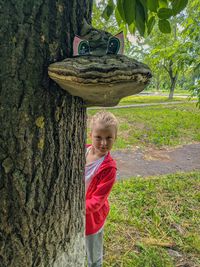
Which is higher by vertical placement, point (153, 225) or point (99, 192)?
point (99, 192)

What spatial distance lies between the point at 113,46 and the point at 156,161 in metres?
4.80

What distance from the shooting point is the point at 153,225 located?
2.85 metres

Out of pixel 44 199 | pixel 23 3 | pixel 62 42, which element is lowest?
pixel 44 199

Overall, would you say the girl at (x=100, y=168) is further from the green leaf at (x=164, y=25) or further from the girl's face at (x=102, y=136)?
the green leaf at (x=164, y=25)

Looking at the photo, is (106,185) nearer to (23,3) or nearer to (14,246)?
(14,246)

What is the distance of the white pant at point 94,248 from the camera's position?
1948 millimetres

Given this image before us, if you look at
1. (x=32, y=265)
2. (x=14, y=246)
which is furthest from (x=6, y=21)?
(x=32, y=265)

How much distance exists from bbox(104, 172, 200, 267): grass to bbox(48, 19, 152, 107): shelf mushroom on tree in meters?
1.96

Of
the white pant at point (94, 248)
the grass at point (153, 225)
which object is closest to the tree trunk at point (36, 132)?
the white pant at point (94, 248)

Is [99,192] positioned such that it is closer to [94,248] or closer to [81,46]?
[94,248]

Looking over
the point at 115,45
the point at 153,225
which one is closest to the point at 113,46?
the point at 115,45

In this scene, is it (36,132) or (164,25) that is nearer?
(36,132)

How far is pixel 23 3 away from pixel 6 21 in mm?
77

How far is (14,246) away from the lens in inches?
36.6
